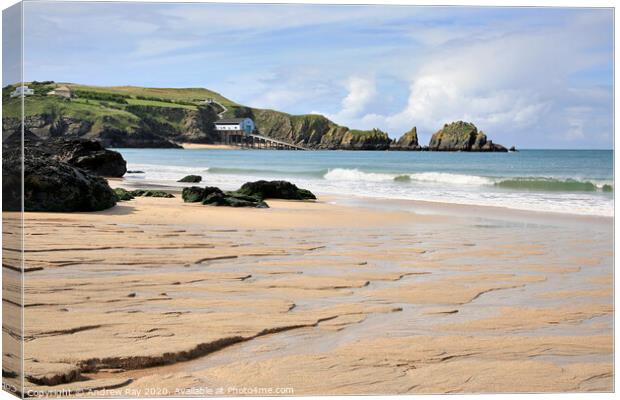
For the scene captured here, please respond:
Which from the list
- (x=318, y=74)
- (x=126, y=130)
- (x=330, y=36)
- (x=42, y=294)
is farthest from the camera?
(x=126, y=130)

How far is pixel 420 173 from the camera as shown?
10.0m

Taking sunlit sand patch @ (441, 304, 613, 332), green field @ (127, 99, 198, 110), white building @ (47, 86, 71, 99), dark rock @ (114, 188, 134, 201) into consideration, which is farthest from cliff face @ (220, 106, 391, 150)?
dark rock @ (114, 188, 134, 201)

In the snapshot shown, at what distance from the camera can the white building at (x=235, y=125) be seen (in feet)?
17.7

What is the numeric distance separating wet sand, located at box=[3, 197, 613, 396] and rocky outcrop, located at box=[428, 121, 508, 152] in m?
0.80

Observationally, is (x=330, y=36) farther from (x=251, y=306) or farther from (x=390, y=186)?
(x=390, y=186)

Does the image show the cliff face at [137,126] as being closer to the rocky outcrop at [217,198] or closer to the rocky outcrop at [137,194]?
the rocky outcrop at [137,194]

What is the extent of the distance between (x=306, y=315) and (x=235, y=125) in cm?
241

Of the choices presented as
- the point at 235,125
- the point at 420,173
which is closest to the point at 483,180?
the point at 420,173

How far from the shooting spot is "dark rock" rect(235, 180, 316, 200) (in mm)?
8438

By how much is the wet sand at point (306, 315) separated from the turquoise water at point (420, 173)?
0.94 meters

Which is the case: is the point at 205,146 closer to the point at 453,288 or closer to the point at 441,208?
the point at 453,288

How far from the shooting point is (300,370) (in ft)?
9.43

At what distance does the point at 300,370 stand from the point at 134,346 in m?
0.67

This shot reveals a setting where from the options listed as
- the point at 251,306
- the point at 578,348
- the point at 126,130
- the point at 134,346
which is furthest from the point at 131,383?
the point at 126,130
